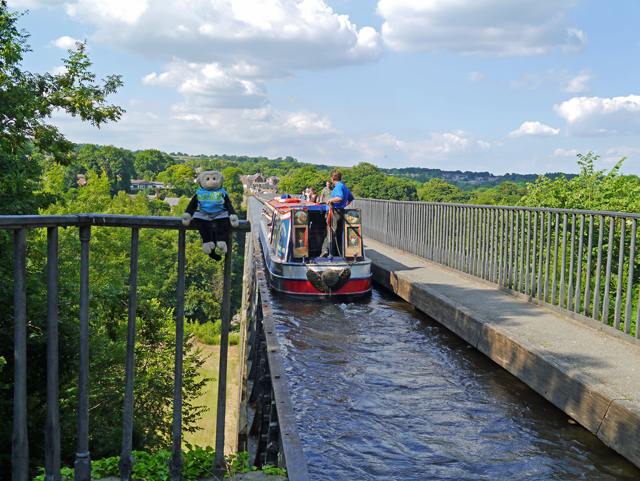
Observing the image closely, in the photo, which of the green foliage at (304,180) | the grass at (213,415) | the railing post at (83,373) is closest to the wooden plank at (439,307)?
the railing post at (83,373)

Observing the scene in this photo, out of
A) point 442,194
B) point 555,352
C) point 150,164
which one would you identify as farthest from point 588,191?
point 150,164

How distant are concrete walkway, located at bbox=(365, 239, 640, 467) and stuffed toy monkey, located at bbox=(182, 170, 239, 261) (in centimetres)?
346

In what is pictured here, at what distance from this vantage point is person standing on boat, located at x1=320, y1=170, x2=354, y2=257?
40.8 feet

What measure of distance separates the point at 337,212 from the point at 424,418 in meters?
7.49

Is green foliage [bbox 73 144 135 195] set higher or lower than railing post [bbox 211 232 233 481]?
higher

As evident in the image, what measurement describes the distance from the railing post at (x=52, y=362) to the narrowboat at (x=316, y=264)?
9669 mm

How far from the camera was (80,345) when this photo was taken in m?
2.68

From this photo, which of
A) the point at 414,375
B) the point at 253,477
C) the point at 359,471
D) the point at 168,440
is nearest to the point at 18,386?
the point at 253,477

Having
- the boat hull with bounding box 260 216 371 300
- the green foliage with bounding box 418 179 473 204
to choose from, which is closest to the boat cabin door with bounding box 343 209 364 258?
the boat hull with bounding box 260 216 371 300

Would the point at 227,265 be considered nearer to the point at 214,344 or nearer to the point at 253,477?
the point at 253,477

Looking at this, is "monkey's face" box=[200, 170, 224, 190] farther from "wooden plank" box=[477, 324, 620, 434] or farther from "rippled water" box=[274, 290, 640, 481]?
"wooden plank" box=[477, 324, 620, 434]

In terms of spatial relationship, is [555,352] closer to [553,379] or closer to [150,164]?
[553,379]

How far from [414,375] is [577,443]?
2.42 metres

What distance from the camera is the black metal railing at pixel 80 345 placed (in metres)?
2.35
